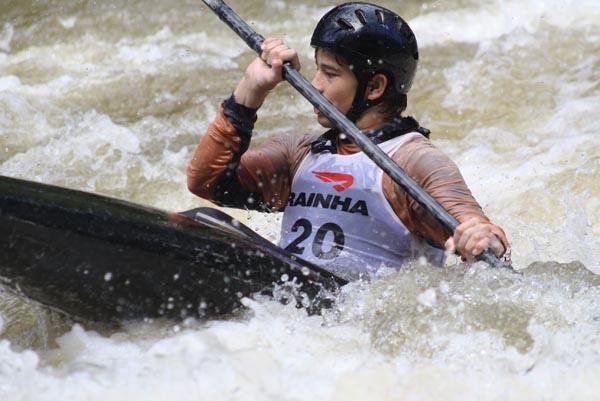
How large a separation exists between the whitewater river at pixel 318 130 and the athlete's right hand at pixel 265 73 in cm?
61

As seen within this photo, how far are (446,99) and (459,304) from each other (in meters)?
3.29

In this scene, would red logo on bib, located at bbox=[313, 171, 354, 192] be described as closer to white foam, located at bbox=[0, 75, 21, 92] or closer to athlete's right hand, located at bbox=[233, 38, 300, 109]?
athlete's right hand, located at bbox=[233, 38, 300, 109]

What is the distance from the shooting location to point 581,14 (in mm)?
6617

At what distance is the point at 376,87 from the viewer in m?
3.07

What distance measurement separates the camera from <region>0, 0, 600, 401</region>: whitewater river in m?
2.53

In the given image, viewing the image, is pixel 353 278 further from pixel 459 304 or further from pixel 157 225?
pixel 157 225

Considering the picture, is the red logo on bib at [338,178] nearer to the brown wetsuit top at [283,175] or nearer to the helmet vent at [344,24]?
the brown wetsuit top at [283,175]

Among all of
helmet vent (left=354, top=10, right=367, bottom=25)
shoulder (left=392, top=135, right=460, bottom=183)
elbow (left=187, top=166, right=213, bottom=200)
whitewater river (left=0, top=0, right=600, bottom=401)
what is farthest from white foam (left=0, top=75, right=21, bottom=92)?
shoulder (left=392, top=135, right=460, bottom=183)

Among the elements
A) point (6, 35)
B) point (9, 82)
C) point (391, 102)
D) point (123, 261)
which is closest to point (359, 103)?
point (391, 102)

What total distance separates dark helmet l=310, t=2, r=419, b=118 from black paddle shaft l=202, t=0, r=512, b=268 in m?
0.16

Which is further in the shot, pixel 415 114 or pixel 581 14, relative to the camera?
pixel 581 14

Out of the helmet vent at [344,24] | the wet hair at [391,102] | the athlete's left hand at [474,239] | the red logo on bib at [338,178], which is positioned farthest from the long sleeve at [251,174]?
the athlete's left hand at [474,239]

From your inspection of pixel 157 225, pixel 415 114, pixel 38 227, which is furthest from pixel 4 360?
pixel 415 114

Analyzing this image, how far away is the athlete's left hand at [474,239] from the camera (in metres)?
2.65
